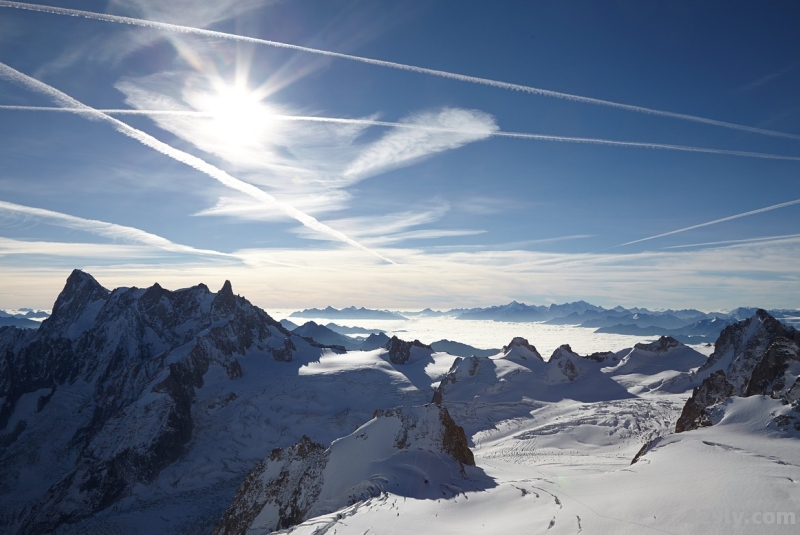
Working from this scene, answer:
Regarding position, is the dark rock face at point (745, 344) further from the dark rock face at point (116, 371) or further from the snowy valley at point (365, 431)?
the dark rock face at point (116, 371)

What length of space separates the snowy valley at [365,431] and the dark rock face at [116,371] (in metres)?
0.63

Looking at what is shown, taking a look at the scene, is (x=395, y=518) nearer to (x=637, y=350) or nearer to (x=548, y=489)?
(x=548, y=489)

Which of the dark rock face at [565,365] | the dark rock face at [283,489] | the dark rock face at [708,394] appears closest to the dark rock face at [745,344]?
the dark rock face at [708,394]

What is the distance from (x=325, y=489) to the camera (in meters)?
35.6

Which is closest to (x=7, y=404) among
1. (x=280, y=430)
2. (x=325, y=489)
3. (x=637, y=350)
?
(x=280, y=430)

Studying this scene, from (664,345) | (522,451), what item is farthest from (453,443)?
(664,345)

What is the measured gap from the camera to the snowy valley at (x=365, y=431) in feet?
79.5

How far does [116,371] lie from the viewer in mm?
159000

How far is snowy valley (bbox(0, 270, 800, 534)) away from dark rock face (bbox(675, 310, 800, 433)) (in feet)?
1.69

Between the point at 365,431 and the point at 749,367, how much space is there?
103172 millimetres

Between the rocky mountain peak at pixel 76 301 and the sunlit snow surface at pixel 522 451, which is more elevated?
the rocky mountain peak at pixel 76 301

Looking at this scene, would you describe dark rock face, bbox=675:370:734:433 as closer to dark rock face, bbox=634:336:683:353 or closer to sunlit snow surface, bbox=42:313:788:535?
sunlit snow surface, bbox=42:313:788:535

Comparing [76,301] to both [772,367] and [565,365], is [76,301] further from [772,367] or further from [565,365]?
[772,367]

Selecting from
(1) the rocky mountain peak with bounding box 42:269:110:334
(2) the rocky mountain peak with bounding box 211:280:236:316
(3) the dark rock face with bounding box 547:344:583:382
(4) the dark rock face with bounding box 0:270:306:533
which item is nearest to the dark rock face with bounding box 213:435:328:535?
(4) the dark rock face with bounding box 0:270:306:533
